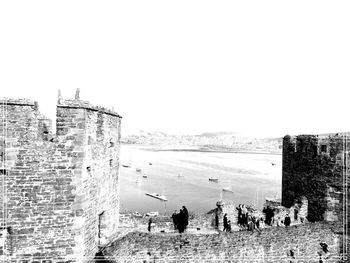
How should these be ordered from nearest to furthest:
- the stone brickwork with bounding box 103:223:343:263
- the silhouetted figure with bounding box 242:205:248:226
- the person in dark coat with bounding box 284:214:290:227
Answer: the stone brickwork with bounding box 103:223:343:263 < the silhouetted figure with bounding box 242:205:248:226 < the person in dark coat with bounding box 284:214:290:227

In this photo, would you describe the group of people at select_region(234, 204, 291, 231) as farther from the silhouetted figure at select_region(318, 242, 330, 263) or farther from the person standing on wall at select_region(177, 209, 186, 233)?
the person standing on wall at select_region(177, 209, 186, 233)

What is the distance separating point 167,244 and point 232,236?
7.50 ft

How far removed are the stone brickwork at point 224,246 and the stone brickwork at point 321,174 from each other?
2.50 metres

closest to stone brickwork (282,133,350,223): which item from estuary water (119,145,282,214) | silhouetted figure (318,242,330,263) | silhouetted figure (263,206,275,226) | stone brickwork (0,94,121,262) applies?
silhouetted figure (263,206,275,226)

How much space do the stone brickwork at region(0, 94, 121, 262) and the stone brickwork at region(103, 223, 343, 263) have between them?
1572 millimetres

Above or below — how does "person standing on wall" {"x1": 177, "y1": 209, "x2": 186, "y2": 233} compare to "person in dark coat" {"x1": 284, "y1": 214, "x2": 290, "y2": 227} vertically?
above

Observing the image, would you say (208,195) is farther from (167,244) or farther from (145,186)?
(167,244)

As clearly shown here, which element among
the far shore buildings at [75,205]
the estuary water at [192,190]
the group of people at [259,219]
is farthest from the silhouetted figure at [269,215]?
the estuary water at [192,190]

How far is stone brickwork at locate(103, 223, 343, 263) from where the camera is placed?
10.4 meters

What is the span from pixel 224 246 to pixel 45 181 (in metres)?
6.03

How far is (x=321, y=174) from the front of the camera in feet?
50.9

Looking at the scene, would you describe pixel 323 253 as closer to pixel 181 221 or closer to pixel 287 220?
pixel 287 220

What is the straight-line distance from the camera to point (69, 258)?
886cm

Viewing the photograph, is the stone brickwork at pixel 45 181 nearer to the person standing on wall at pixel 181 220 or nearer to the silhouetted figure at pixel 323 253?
the person standing on wall at pixel 181 220
